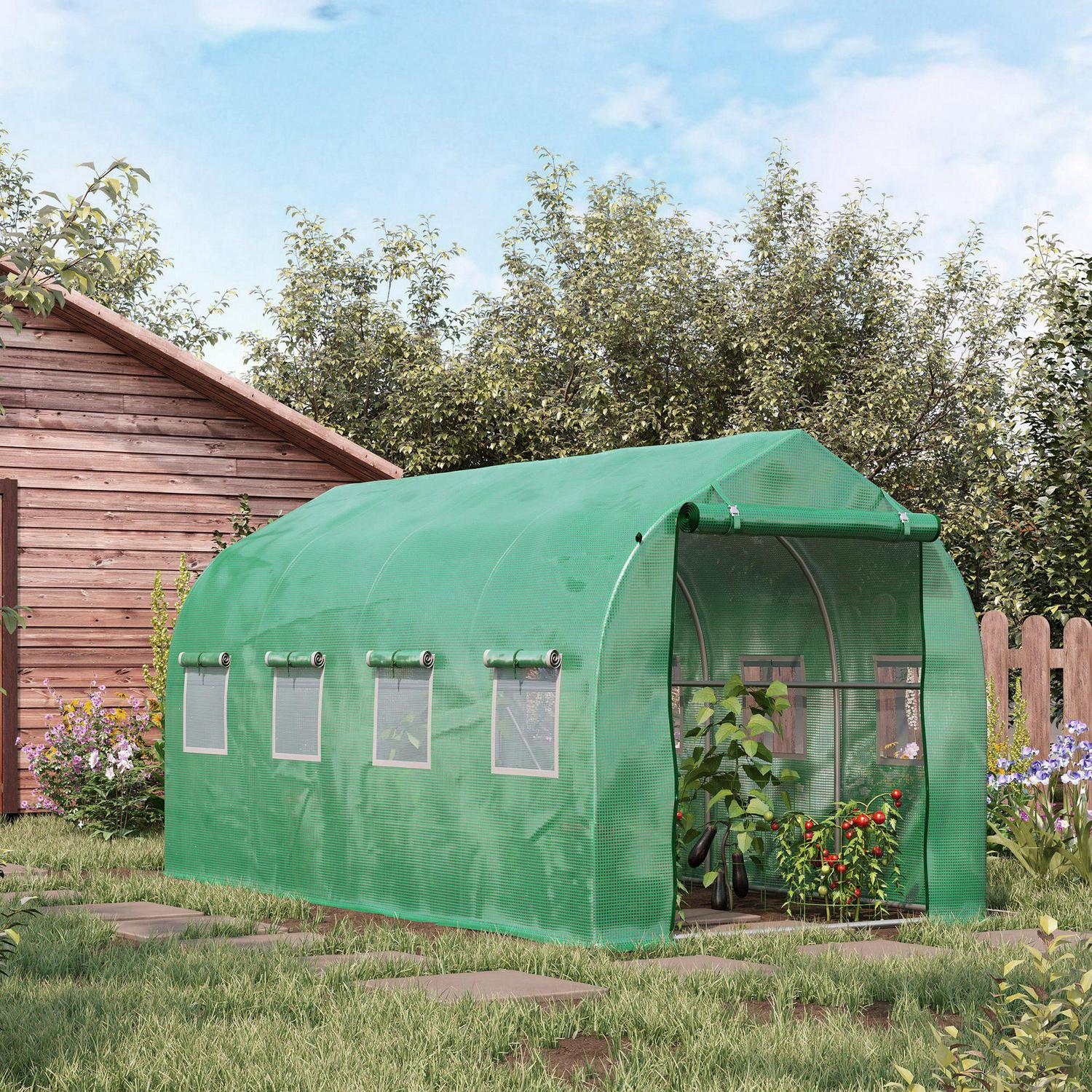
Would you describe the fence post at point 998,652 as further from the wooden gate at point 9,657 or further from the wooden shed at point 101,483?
the wooden gate at point 9,657

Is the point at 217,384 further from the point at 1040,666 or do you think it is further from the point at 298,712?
→ the point at 1040,666

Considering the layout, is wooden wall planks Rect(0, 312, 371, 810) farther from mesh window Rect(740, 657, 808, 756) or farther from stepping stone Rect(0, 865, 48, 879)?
mesh window Rect(740, 657, 808, 756)

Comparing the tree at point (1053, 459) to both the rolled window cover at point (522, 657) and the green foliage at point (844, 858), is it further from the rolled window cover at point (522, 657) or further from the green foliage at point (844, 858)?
the rolled window cover at point (522, 657)

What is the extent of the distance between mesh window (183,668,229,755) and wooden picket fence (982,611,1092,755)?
5.53 meters

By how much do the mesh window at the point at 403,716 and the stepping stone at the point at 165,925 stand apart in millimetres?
1289

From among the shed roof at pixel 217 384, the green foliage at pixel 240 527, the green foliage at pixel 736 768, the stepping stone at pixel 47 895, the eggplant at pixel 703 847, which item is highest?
the shed roof at pixel 217 384

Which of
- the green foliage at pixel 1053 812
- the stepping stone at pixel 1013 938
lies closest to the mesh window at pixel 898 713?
the green foliage at pixel 1053 812

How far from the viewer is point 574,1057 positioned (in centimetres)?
547

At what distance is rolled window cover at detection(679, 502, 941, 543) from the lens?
8102 mm

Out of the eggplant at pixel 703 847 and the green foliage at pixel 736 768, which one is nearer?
the green foliage at pixel 736 768

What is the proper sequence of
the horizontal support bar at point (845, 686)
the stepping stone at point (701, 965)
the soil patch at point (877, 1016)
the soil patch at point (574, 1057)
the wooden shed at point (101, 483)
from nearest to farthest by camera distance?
the soil patch at point (574, 1057)
the soil patch at point (877, 1016)
the stepping stone at point (701, 965)
the horizontal support bar at point (845, 686)
the wooden shed at point (101, 483)

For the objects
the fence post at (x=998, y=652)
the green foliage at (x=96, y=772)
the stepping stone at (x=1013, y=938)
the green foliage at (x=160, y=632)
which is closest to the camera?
the stepping stone at (x=1013, y=938)

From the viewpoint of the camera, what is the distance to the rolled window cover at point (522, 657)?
8039mm

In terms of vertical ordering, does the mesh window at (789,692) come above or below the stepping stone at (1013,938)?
above
